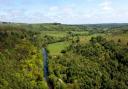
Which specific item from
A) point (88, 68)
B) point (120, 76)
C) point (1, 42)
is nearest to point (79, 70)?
point (88, 68)

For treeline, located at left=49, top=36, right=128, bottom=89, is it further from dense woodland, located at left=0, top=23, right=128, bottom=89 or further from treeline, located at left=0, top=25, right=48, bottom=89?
treeline, located at left=0, top=25, right=48, bottom=89

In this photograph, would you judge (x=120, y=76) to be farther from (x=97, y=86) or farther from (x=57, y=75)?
(x=57, y=75)

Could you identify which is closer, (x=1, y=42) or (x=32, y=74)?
(x=32, y=74)

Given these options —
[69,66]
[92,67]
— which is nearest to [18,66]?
[69,66]

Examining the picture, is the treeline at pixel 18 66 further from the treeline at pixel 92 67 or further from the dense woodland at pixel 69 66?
the treeline at pixel 92 67

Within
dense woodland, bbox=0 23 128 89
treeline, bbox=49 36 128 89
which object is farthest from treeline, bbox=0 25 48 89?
treeline, bbox=49 36 128 89

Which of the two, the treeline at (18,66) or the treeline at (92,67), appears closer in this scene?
the treeline at (18,66)

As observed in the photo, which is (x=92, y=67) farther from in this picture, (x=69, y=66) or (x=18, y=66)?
(x=18, y=66)

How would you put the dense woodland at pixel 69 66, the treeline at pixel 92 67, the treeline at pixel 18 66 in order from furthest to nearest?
the treeline at pixel 92 67
the dense woodland at pixel 69 66
the treeline at pixel 18 66

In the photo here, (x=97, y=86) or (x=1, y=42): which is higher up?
(x=1, y=42)

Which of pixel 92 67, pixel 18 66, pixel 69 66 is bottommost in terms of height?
pixel 69 66

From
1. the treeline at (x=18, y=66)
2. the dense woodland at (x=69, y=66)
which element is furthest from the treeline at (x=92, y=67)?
the treeline at (x=18, y=66)
